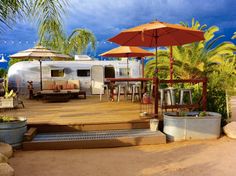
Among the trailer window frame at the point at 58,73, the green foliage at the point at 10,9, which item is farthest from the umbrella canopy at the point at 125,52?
the green foliage at the point at 10,9

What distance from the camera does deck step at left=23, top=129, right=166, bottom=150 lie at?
6.50 meters

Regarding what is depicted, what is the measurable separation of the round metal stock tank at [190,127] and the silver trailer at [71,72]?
359 inches

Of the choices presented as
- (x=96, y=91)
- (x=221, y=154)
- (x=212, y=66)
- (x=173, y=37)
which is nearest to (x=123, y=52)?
(x=173, y=37)

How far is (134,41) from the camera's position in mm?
9328

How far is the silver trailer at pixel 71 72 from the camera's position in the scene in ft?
50.7

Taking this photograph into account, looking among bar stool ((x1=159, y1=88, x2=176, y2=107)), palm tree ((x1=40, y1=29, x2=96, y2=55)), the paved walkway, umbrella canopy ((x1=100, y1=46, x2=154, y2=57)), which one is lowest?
the paved walkway

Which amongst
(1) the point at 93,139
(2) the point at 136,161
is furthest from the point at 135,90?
(2) the point at 136,161

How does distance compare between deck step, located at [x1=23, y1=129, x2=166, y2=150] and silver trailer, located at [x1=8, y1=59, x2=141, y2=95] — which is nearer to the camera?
deck step, located at [x1=23, y1=129, x2=166, y2=150]

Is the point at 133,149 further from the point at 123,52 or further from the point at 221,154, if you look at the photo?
the point at 123,52

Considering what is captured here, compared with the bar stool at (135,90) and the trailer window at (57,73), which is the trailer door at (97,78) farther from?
the bar stool at (135,90)

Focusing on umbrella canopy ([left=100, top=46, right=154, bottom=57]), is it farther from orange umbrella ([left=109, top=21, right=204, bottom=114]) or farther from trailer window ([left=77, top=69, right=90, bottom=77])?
trailer window ([left=77, top=69, right=90, bottom=77])

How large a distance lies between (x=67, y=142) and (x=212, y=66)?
13646 millimetres

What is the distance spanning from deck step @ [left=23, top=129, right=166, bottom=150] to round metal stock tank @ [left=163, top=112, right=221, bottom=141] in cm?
30

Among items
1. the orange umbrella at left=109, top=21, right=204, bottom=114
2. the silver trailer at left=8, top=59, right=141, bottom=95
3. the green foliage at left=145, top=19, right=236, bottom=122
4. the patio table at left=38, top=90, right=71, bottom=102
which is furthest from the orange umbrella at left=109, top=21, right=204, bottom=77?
the green foliage at left=145, top=19, right=236, bottom=122
